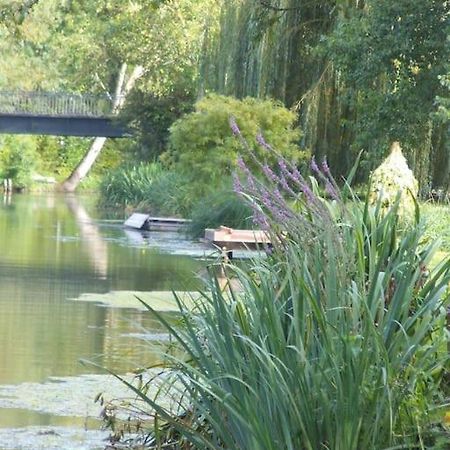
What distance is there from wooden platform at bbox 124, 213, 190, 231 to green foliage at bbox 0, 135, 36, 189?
37582mm

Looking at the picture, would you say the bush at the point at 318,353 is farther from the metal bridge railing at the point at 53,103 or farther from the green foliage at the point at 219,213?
the metal bridge railing at the point at 53,103

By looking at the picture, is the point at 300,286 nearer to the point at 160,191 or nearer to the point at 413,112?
the point at 413,112

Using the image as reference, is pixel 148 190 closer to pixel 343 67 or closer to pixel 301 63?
pixel 301 63

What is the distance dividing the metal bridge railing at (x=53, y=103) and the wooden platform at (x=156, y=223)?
2581 centimetres

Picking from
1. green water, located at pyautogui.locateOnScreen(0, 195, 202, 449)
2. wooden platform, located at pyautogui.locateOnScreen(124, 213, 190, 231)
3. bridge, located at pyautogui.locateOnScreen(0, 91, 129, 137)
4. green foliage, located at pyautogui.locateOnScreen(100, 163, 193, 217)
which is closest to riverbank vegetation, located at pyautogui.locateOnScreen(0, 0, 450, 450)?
green foliage, located at pyautogui.locateOnScreen(100, 163, 193, 217)

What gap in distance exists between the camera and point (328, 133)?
110 feet

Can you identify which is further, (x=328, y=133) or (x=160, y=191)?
(x=160, y=191)

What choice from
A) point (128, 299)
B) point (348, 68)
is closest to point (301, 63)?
point (348, 68)

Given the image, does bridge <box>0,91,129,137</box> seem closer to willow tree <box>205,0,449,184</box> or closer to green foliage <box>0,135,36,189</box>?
green foliage <box>0,135,36,189</box>

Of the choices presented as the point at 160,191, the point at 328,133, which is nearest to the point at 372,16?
the point at 328,133

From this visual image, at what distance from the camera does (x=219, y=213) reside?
31.4m

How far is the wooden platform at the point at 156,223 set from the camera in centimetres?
3741

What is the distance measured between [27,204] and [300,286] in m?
50.5

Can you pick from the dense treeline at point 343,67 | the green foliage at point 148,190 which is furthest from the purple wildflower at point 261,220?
the green foliage at point 148,190
